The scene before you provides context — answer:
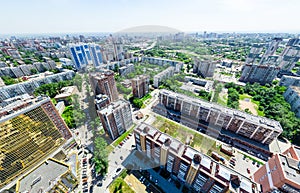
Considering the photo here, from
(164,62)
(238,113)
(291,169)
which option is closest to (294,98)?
(238,113)

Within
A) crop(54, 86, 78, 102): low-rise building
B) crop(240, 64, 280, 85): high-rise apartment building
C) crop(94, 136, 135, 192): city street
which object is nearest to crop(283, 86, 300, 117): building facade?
crop(240, 64, 280, 85): high-rise apartment building

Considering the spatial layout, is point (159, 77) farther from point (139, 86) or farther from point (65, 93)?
point (65, 93)

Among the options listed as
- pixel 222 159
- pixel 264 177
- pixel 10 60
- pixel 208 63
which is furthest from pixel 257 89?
pixel 10 60

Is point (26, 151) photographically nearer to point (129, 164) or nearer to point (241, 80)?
point (129, 164)

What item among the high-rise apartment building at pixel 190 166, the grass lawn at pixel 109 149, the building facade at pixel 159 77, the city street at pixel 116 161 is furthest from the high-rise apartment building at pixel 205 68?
the grass lawn at pixel 109 149

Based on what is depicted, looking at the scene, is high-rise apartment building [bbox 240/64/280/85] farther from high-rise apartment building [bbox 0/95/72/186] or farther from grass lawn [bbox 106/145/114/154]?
high-rise apartment building [bbox 0/95/72/186]
